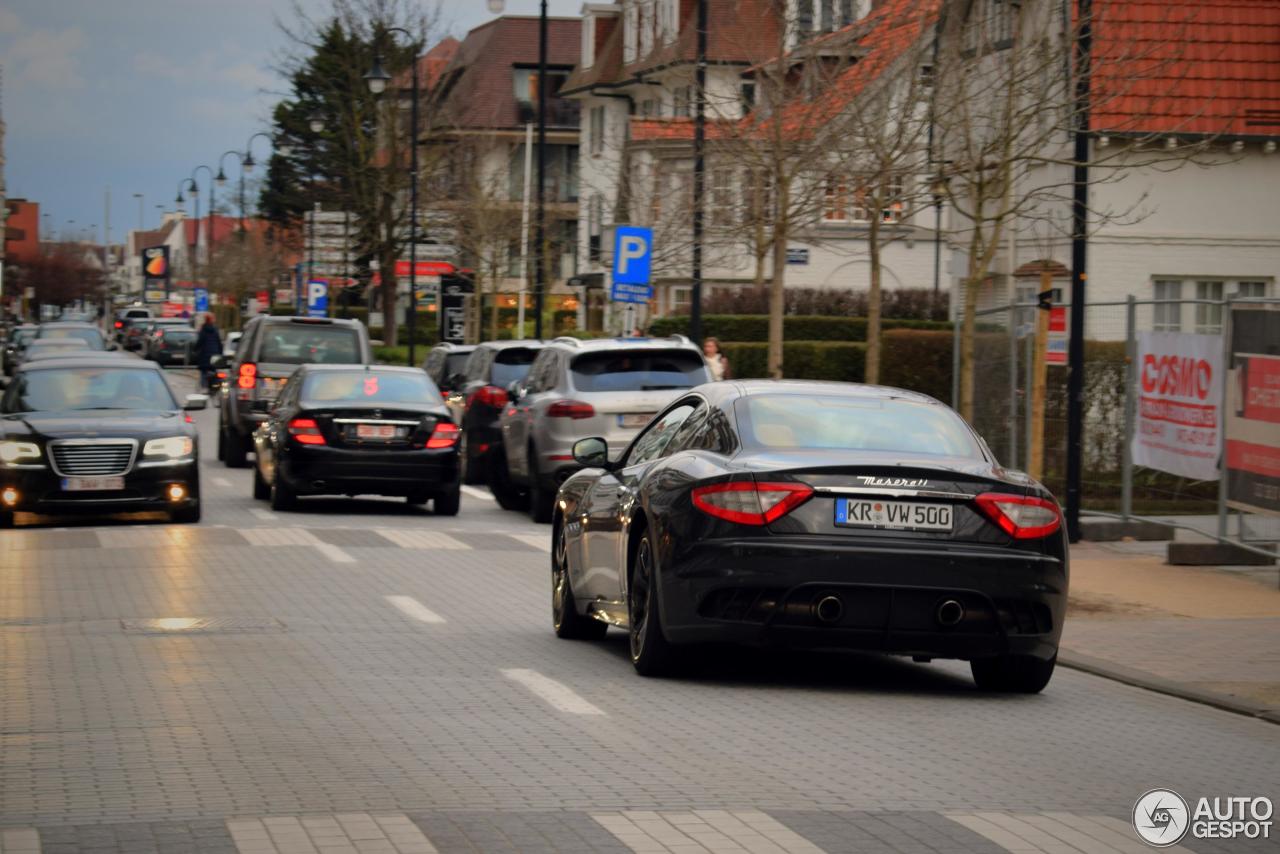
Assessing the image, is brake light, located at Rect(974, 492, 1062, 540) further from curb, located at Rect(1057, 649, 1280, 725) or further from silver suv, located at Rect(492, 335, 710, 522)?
silver suv, located at Rect(492, 335, 710, 522)

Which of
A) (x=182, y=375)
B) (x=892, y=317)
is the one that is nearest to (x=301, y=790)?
(x=892, y=317)

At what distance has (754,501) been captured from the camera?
374 inches

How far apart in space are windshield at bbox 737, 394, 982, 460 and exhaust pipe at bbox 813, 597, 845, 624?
0.83 meters

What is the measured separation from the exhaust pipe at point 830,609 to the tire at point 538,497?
12.3 m

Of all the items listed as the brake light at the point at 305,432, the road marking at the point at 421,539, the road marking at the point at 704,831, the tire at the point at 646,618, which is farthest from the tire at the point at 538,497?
the road marking at the point at 704,831

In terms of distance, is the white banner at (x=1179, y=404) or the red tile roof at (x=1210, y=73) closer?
the white banner at (x=1179, y=404)

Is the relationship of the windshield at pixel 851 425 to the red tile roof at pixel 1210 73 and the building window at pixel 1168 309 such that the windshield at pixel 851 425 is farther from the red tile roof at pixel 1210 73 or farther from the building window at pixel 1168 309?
the red tile roof at pixel 1210 73

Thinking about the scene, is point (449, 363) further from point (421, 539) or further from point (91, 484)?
point (421, 539)

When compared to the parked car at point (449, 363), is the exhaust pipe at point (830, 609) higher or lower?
lower

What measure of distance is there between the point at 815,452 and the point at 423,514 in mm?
13275

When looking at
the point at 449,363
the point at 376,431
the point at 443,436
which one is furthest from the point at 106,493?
the point at 449,363

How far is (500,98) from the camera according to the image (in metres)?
91.9

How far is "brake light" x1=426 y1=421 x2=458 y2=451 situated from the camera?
71.1 ft

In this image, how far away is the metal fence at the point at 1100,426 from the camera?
18422mm
